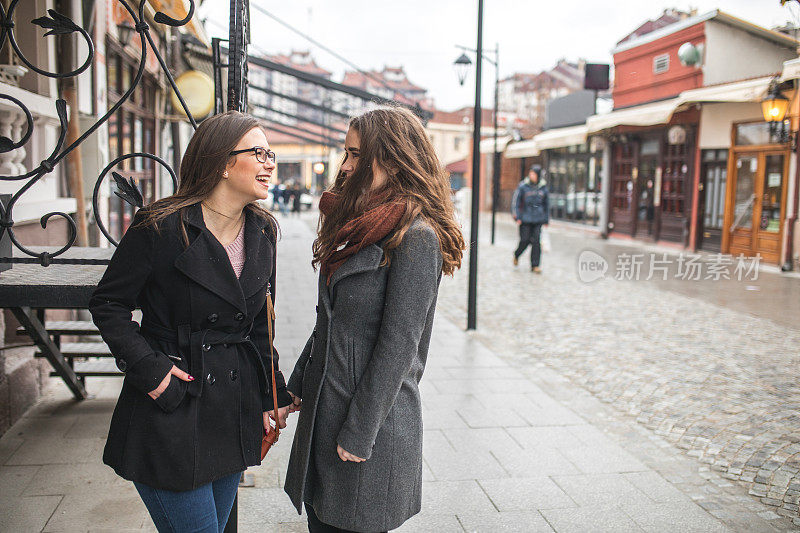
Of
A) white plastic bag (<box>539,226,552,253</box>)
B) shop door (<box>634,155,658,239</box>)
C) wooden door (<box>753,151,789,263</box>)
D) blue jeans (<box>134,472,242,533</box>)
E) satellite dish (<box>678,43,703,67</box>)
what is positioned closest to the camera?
blue jeans (<box>134,472,242,533</box>)

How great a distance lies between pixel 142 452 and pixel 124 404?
151 mm

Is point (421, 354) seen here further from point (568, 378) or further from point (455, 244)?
point (568, 378)

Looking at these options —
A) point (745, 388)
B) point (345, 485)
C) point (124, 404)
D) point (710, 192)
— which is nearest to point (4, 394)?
point (124, 404)

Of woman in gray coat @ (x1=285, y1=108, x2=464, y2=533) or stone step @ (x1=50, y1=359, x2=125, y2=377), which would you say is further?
stone step @ (x1=50, y1=359, x2=125, y2=377)

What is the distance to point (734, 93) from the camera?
43.3 ft

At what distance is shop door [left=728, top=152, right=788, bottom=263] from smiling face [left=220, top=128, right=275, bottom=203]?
1418 cm

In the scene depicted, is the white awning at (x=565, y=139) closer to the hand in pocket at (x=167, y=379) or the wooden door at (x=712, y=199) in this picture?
the wooden door at (x=712, y=199)

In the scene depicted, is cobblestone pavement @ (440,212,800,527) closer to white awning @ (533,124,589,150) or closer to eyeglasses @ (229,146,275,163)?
eyeglasses @ (229,146,275,163)

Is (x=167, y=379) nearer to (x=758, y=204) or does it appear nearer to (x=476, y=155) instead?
(x=476, y=155)

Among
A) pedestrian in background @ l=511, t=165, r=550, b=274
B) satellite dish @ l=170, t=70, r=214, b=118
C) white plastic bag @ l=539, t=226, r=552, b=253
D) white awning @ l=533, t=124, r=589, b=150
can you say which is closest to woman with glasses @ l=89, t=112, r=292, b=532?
satellite dish @ l=170, t=70, r=214, b=118

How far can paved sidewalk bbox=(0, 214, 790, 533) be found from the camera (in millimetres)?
3316

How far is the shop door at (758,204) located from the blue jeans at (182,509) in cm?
1435

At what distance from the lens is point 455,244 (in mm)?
2094

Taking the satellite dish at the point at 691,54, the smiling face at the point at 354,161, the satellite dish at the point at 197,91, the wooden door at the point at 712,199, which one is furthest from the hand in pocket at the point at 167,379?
the satellite dish at the point at 691,54
